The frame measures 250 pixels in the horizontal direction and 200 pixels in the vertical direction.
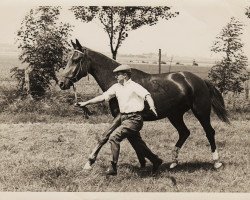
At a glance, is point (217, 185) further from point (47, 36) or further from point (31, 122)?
point (47, 36)

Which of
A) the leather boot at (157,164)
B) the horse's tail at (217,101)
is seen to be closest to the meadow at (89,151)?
the leather boot at (157,164)

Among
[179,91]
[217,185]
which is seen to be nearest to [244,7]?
[179,91]

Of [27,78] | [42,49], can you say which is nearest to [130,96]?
[42,49]

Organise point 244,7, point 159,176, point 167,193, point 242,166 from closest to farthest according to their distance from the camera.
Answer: point 167,193 → point 159,176 → point 242,166 → point 244,7

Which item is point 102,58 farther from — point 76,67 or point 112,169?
point 112,169

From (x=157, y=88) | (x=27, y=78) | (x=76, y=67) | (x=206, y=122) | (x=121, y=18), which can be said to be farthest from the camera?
(x=27, y=78)

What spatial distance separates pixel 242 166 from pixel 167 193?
1.60 metres

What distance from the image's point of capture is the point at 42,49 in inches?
423

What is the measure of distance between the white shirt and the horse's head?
78cm

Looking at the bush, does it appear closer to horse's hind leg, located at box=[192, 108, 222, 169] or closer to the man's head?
horse's hind leg, located at box=[192, 108, 222, 169]

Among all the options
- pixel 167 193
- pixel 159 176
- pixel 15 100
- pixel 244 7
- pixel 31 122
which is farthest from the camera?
pixel 15 100

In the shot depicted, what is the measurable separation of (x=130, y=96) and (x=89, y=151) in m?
1.75

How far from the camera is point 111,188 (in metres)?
5.74

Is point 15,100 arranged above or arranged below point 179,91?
below
